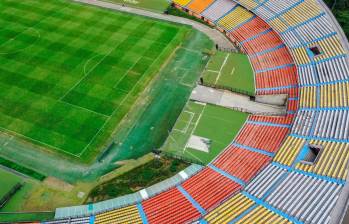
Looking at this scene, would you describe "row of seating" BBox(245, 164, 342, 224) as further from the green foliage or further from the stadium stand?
the green foliage

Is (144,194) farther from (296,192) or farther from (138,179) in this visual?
(296,192)

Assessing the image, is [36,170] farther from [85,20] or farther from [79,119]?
→ [85,20]

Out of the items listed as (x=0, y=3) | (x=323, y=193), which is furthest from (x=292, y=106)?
(x=0, y=3)

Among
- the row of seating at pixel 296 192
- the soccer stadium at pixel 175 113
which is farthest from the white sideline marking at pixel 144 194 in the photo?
the row of seating at pixel 296 192

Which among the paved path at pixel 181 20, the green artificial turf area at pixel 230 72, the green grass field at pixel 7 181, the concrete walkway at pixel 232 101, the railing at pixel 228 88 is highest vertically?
the paved path at pixel 181 20

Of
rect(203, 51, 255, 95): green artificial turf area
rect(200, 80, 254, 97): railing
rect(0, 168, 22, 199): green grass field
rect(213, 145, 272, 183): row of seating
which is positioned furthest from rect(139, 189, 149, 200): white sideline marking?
rect(203, 51, 255, 95): green artificial turf area

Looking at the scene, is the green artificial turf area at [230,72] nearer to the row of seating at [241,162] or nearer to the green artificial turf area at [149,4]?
the row of seating at [241,162]

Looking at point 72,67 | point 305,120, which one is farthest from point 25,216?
point 305,120
